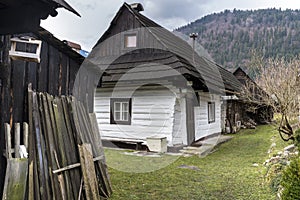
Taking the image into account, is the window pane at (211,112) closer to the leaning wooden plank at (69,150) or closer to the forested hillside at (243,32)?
the leaning wooden plank at (69,150)

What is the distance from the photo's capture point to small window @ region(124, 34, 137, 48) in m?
11.7

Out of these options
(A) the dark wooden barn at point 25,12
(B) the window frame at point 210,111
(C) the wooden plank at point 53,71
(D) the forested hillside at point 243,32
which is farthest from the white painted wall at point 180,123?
(D) the forested hillside at point 243,32

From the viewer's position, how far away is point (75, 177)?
14.1 feet

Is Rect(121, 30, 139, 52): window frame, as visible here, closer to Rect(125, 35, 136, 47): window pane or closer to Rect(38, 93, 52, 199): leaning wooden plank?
Rect(125, 35, 136, 47): window pane

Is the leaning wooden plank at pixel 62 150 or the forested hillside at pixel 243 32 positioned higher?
the forested hillside at pixel 243 32

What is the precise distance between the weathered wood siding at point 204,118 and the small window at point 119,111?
2.81m

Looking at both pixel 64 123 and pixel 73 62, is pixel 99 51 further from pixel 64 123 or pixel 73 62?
pixel 64 123

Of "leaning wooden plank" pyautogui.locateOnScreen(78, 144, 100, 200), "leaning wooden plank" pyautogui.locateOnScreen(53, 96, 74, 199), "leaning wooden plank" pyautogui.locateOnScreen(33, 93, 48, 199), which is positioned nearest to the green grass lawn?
"leaning wooden plank" pyautogui.locateOnScreen(78, 144, 100, 200)

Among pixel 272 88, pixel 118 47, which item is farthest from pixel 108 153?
pixel 272 88

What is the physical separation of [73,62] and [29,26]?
2.66 metres

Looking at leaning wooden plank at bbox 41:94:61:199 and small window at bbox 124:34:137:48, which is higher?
small window at bbox 124:34:137:48

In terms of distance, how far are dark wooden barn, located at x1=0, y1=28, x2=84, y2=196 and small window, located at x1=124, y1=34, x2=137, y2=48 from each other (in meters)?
6.93

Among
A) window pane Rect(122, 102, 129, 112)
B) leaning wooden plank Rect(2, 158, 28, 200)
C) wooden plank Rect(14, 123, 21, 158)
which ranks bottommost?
leaning wooden plank Rect(2, 158, 28, 200)

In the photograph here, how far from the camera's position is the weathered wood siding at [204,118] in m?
11.3
